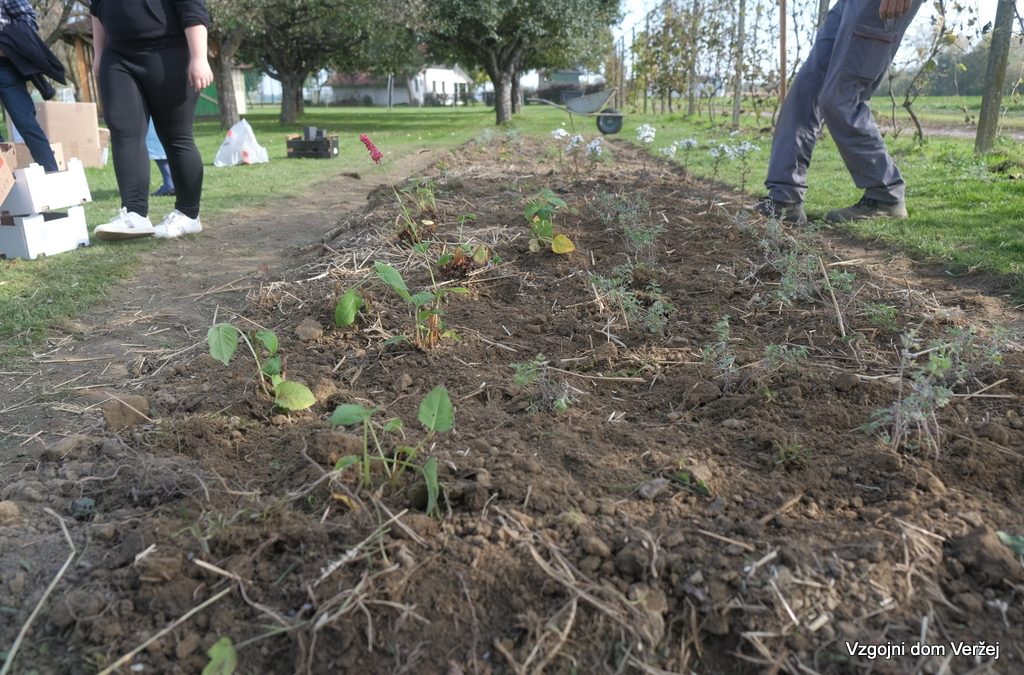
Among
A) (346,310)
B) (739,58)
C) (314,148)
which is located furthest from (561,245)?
(739,58)

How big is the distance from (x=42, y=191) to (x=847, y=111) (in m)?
4.64

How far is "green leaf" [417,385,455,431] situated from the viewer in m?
1.62

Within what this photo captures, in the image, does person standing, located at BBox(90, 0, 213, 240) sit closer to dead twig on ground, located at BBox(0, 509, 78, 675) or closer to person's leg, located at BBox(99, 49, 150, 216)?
person's leg, located at BBox(99, 49, 150, 216)

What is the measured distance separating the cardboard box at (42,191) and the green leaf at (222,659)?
3.91 meters

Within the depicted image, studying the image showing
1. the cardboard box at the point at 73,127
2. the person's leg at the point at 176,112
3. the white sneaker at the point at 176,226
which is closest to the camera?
the person's leg at the point at 176,112

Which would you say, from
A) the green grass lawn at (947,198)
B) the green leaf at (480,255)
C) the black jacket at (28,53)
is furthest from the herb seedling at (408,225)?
the black jacket at (28,53)

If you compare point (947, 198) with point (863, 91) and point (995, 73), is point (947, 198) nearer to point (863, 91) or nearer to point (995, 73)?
point (863, 91)

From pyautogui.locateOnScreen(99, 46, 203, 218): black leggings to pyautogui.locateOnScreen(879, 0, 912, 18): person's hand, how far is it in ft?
12.9

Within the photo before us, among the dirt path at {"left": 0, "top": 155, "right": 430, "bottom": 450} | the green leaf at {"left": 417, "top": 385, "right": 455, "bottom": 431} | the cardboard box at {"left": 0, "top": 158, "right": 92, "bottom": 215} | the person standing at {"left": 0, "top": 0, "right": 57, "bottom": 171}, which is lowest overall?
the dirt path at {"left": 0, "top": 155, "right": 430, "bottom": 450}

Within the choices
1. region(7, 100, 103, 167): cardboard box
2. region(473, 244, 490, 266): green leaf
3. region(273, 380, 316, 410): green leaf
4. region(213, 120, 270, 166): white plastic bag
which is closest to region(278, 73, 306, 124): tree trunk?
region(213, 120, 270, 166): white plastic bag

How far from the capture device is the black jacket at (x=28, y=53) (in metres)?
5.59

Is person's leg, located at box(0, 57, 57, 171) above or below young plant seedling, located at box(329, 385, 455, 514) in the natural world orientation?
above

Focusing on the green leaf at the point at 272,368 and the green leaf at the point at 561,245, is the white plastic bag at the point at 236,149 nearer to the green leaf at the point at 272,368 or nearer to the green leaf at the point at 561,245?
the green leaf at the point at 561,245

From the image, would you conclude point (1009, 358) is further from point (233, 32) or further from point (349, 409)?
point (233, 32)
